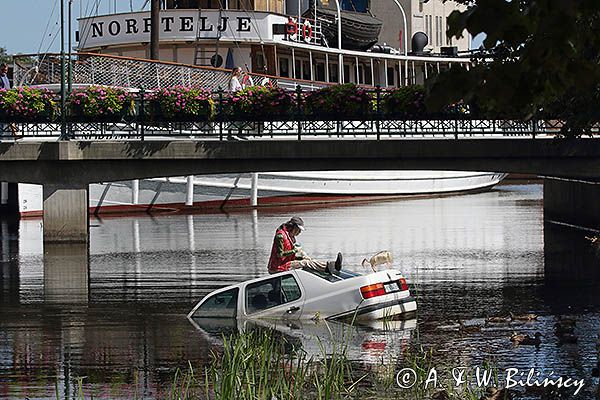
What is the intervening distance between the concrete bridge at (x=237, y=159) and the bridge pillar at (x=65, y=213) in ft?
0.08

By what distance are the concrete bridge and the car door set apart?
38.6 ft

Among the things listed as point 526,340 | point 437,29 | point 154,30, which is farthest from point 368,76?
point 526,340

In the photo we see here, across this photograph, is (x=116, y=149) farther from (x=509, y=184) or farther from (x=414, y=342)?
A: (x=509, y=184)

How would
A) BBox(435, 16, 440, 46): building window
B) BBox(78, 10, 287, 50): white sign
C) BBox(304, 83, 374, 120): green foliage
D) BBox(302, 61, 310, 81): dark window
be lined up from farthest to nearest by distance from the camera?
BBox(435, 16, 440, 46): building window, BBox(302, 61, 310, 81): dark window, BBox(78, 10, 287, 50): white sign, BBox(304, 83, 374, 120): green foliage

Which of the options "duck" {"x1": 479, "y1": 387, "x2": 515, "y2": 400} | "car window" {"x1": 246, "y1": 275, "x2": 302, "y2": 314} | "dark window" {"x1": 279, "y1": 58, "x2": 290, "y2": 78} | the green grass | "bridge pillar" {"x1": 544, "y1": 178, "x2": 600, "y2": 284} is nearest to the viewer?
the green grass

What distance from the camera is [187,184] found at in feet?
169

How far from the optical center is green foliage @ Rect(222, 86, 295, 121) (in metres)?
30.2

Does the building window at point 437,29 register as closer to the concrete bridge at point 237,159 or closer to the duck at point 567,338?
the concrete bridge at point 237,159

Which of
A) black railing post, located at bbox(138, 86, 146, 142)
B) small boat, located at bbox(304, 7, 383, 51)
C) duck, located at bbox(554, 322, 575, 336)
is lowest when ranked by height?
duck, located at bbox(554, 322, 575, 336)

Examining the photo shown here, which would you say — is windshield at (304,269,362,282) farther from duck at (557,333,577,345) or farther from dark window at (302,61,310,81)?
dark window at (302,61,310,81)

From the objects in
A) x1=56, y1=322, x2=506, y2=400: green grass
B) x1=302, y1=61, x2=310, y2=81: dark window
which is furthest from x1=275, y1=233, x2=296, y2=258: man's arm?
x1=302, y1=61, x2=310, y2=81: dark window

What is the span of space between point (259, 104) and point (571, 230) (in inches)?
498

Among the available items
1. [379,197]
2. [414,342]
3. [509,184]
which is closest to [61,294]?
[414,342]

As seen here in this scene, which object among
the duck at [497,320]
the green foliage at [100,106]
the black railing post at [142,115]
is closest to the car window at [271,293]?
the duck at [497,320]
